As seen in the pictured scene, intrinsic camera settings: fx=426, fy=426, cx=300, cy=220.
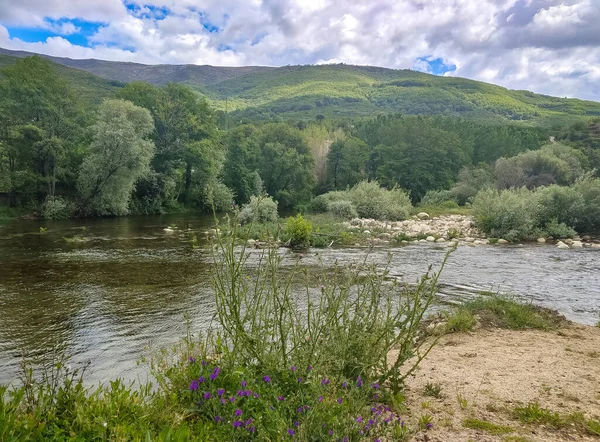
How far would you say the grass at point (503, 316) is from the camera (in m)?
8.30

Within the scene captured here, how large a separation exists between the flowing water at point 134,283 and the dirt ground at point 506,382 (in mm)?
2015

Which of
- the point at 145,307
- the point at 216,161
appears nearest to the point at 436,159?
the point at 216,161

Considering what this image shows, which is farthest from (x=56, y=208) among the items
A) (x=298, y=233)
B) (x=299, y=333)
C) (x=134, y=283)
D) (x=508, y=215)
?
(x=299, y=333)

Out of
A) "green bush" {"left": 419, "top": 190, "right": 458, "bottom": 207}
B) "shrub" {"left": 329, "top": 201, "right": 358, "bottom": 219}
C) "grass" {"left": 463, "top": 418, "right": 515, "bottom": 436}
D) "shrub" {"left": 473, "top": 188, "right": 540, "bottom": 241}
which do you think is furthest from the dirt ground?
"green bush" {"left": 419, "top": 190, "right": 458, "bottom": 207}

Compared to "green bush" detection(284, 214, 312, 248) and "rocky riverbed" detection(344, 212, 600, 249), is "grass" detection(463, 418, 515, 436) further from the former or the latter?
"rocky riverbed" detection(344, 212, 600, 249)

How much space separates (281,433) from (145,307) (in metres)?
7.54

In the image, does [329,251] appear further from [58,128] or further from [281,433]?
[58,128]

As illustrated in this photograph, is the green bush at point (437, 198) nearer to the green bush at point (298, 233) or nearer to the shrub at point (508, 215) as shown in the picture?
the shrub at point (508, 215)

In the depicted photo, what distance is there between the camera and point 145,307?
380 inches

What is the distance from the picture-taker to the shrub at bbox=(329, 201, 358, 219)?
2905 cm

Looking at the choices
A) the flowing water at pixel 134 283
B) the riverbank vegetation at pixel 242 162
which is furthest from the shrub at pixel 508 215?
the flowing water at pixel 134 283

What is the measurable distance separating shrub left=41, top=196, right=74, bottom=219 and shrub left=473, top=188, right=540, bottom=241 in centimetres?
2601

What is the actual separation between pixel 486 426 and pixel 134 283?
1005 centimetres

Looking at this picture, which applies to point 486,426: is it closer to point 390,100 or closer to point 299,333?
point 299,333
